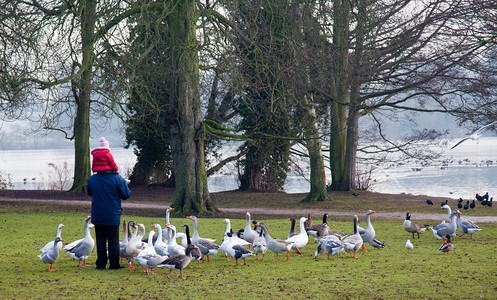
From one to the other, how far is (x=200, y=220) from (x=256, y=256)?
24.3 ft

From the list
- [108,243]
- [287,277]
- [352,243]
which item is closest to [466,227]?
[352,243]

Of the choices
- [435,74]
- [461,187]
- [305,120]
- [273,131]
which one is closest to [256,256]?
[305,120]

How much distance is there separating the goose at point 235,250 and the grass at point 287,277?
0.25m

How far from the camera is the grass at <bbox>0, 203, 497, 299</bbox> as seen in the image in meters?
7.89

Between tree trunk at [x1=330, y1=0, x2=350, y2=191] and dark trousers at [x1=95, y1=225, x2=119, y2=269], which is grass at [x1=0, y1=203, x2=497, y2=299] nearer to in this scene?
dark trousers at [x1=95, y1=225, x2=119, y2=269]

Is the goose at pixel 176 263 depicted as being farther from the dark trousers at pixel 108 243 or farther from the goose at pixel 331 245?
the goose at pixel 331 245

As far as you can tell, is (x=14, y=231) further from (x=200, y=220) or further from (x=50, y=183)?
(x=50, y=183)

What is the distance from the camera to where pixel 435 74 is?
84.9 ft

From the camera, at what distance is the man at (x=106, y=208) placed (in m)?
9.67

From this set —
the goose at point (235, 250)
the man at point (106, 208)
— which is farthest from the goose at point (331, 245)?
the man at point (106, 208)

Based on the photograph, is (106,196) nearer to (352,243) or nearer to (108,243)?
(108,243)

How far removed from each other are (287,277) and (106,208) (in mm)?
3601

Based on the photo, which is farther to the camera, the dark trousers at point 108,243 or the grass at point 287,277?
the dark trousers at point 108,243

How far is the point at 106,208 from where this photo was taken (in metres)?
9.66
